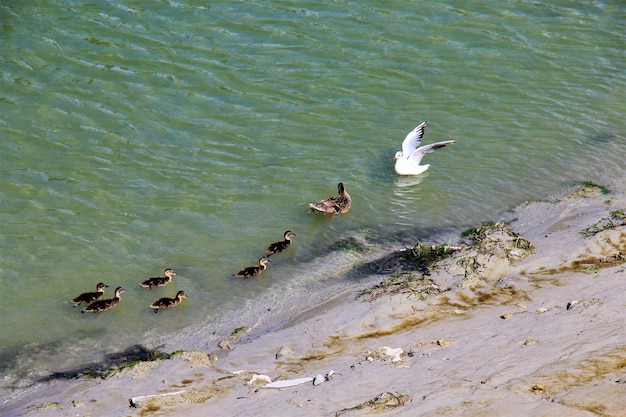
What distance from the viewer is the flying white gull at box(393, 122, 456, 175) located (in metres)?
14.9

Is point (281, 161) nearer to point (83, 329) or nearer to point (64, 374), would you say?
point (83, 329)

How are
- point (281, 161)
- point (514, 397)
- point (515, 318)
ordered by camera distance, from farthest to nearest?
point (281, 161) < point (515, 318) < point (514, 397)

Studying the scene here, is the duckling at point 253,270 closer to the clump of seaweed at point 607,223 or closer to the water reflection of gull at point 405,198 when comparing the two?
the water reflection of gull at point 405,198

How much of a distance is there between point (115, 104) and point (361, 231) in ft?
19.5

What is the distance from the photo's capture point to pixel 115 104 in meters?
16.4

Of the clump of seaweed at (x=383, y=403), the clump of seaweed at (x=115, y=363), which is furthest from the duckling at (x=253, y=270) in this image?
the clump of seaweed at (x=383, y=403)

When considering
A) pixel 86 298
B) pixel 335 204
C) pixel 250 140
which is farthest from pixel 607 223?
pixel 86 298

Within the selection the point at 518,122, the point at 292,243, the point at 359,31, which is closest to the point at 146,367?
the point at 292,243

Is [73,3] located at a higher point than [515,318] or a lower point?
→ higher

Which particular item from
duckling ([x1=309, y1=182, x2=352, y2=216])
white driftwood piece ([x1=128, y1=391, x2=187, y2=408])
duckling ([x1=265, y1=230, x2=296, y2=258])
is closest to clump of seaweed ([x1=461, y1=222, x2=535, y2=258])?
duckling ([x1=309, y1=182, x2=352, y2=216])

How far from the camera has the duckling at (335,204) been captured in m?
13.4

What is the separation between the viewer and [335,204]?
13.5m

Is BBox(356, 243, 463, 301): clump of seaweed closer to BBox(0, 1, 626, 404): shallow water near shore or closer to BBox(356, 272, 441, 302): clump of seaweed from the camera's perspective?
BBox(356, 272, 441, 302): clump of seaweed

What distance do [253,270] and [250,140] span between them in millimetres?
4220
